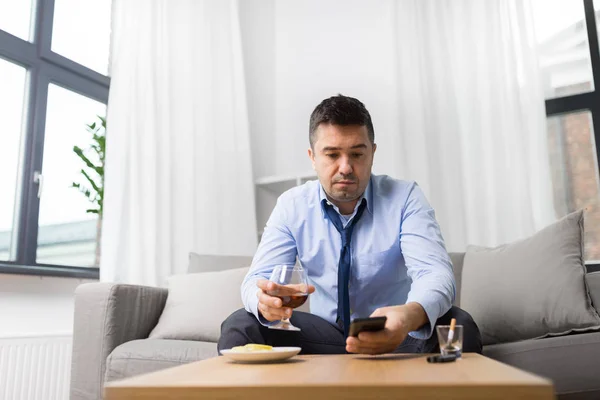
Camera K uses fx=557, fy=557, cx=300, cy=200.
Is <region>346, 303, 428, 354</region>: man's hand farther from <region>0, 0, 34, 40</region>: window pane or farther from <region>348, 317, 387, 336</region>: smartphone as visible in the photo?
<region>0, 0, 34, 40</region>: window pane

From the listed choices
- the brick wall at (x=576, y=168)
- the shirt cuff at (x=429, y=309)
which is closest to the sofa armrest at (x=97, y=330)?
the shirt cuff at (x=429, y=309)

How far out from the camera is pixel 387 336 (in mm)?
1061

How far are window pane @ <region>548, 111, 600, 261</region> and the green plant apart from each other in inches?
97.2

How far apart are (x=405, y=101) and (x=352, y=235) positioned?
186 centimetres

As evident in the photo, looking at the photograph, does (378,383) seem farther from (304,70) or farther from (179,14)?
(304,70)

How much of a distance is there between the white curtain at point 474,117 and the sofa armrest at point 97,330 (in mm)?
1756

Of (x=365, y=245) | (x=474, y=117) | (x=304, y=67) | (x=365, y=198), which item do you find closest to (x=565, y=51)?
(x=474, y=117)

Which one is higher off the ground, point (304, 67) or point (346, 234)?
point (304, 67)

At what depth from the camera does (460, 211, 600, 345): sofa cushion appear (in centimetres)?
177

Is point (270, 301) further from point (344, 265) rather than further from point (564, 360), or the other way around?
point (564, 360)

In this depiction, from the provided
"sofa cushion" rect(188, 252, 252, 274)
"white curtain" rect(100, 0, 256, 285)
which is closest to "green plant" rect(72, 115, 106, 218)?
"white curtain" rect(100, 0, 256, 285)

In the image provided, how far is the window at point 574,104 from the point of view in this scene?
116 inches

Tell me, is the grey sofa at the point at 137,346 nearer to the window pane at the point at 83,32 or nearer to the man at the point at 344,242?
the man at the point at 344,242

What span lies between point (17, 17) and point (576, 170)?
3.03 metres
